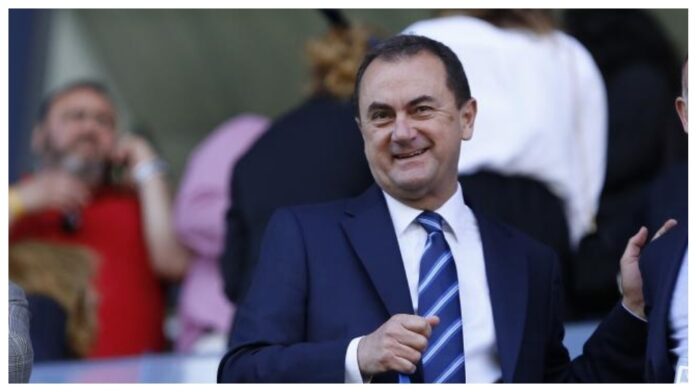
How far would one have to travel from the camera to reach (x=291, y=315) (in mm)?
3086

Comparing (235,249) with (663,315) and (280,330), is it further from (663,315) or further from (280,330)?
(663,315)

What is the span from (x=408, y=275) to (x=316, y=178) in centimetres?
101

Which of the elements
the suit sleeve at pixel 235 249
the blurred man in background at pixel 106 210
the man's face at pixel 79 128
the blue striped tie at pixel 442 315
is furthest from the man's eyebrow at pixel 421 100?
the man's face at pixel 79 128

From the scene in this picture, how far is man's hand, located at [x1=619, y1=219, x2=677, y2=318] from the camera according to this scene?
3154 millimetres

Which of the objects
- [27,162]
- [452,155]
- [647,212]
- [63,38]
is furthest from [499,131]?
[63,38]

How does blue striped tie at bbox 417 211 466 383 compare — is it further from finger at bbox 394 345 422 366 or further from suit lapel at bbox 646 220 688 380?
suit lapel at bbox 646 220 688 380

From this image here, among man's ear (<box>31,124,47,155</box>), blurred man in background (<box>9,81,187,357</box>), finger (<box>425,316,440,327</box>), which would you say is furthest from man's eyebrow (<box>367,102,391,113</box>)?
Result: man's ear (<box>31,124,47,155</box>)

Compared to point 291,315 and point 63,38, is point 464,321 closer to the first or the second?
point 291,315

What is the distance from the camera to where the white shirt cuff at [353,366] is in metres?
3.01

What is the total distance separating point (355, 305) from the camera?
3105 millimetres

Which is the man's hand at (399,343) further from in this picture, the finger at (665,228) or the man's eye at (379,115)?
the finger at (665,228)

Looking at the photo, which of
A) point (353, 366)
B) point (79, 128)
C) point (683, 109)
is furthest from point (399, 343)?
point (79, 128)

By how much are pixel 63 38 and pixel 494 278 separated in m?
4.97

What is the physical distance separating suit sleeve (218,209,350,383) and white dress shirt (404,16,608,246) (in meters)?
0.82
